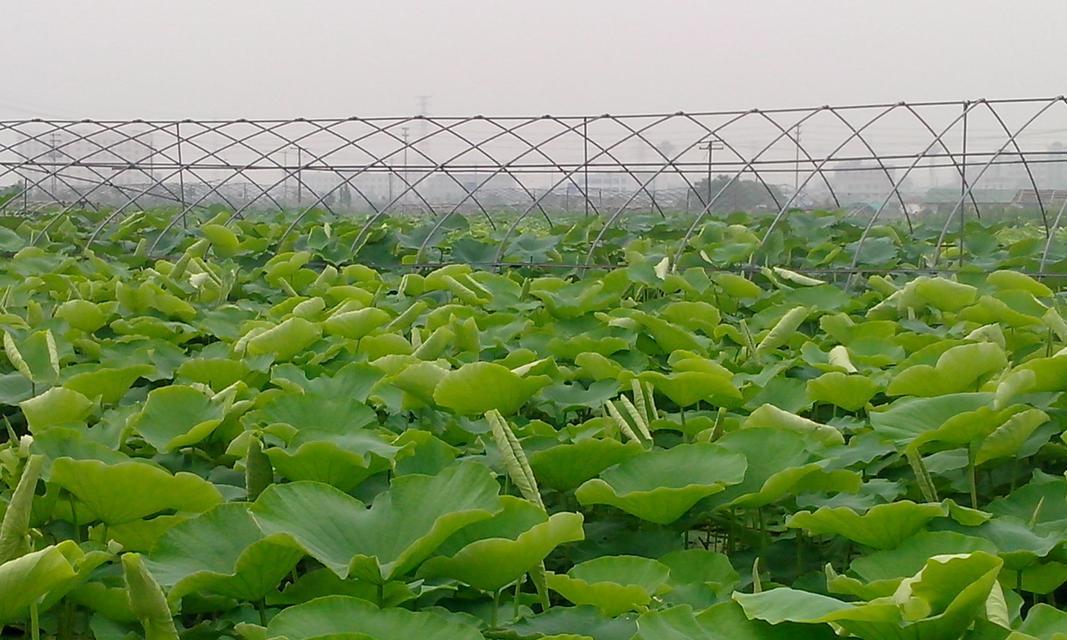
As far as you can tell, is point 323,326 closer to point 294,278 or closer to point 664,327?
point 664,327

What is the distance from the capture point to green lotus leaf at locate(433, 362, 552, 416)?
1.77m

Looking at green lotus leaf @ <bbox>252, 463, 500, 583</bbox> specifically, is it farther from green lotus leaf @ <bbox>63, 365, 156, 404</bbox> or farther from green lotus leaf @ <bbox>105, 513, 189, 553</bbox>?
green lotus leaf @ <bbox>63, 365, 156, 404</bbox>

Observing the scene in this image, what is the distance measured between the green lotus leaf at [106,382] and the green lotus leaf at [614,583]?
1.21 meters

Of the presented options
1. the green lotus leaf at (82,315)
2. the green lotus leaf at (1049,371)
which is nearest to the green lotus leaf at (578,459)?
the green lotus leaf at (1049,371)

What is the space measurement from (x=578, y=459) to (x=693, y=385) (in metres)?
0.49

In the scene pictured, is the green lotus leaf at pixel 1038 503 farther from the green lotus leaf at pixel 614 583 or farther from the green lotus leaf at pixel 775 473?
the green lotus leaf at pixel 614 583

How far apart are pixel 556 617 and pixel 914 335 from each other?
1.78 m

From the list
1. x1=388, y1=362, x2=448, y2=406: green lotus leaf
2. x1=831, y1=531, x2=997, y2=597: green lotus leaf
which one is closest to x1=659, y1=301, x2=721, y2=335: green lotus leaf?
x1=388, y1=362, x2=448, y2=406: green lotus leaf

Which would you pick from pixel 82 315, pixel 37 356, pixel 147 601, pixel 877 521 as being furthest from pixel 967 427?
pixel 82 315

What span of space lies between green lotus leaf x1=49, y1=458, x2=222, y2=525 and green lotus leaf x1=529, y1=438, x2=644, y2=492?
1.52 ft

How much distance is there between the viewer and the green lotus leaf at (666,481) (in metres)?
1.42

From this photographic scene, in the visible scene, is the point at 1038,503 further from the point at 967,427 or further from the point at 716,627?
the point at 716,627

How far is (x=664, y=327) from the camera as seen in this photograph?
271 centimetres

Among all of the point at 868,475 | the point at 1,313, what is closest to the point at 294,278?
the point at 1,313
